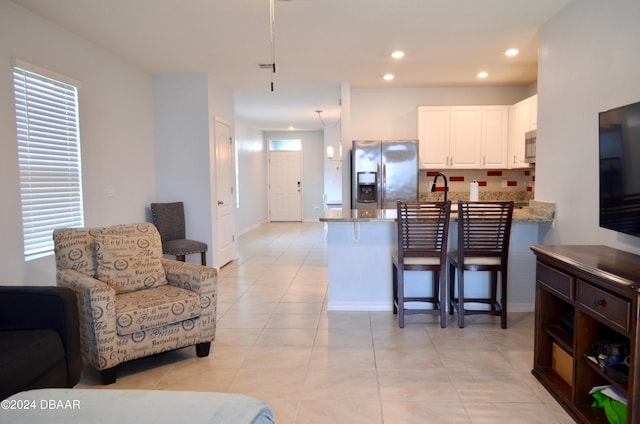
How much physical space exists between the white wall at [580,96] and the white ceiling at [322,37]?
1.10 ft

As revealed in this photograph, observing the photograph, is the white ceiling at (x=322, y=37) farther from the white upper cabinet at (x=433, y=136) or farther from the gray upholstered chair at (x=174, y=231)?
the gray upholstered chair at (x=174, y=231)

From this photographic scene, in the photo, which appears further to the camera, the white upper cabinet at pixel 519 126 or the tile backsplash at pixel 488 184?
the tile backsplash at pixel 488 184

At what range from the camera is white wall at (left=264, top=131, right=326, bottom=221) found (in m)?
11.7

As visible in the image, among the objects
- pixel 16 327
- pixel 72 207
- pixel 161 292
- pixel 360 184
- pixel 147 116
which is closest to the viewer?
pixel 16 327

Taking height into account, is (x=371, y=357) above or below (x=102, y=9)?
below

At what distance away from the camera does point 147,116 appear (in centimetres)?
529

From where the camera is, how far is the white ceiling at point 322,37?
327 centimetres

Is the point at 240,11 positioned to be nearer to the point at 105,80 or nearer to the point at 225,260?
the point at 105,80

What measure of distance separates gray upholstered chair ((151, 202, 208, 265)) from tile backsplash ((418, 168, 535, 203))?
321cm

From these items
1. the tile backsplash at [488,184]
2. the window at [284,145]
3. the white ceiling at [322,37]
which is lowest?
the tile backsplash at [488,184]

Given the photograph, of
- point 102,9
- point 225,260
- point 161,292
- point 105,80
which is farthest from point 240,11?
point 225,260

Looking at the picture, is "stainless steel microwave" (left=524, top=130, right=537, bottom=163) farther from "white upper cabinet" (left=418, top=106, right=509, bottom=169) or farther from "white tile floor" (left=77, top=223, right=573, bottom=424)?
"white tile floor" (left=77, top=223, right=573, bottom=424)

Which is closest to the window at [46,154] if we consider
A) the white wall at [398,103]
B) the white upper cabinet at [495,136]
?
the white wall at [398,103]

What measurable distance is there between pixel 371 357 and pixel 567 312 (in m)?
1.26
